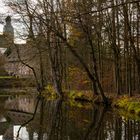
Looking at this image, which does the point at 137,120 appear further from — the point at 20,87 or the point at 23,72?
the point at 23,72

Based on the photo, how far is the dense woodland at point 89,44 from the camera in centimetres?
2955

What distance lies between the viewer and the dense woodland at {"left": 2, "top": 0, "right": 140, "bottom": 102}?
2955 cm

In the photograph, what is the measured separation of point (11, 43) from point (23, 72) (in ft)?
137

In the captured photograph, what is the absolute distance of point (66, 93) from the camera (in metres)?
40.9

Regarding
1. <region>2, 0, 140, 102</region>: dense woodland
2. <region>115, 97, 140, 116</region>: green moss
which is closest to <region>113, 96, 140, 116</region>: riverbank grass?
<region>115, 97, 140, 116</region>: green moss

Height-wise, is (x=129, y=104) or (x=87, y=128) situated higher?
(x=129, y=104)

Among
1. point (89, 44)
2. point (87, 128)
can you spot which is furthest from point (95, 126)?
point (89, 44)

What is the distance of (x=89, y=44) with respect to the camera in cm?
3391

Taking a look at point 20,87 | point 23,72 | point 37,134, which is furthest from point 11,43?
point 23,72

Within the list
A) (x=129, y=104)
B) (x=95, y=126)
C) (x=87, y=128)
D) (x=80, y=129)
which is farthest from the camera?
(x=129, y=104)

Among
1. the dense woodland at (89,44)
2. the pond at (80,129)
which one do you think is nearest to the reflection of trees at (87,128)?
the pond at (80,129)

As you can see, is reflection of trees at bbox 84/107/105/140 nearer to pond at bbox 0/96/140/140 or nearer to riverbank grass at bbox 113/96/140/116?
pond at bbox 0/96/140/140

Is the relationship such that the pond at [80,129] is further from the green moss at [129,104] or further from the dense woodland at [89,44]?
the dense woodland at [89,44]

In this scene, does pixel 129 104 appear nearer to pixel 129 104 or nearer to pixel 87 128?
pixel 129 104
